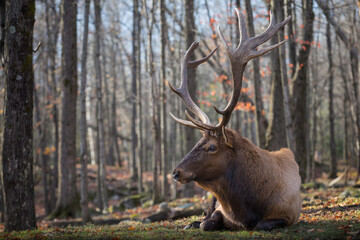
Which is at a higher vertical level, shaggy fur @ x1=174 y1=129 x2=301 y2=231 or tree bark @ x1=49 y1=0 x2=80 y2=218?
tree bark @ x1=49 y1=0 x2=80 y2=218

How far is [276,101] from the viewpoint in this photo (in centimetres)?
1219

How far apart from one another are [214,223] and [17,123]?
13.0 feet

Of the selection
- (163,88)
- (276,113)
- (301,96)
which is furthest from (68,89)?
(301,96)

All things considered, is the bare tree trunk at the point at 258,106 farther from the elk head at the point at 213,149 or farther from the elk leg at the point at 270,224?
the elk leg at the point at 270,224

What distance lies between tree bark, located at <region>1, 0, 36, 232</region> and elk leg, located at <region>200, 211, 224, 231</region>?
3.28 metres

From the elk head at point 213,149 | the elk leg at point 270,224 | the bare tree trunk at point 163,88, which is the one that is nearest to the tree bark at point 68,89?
the bare tree trunk at point 163,88

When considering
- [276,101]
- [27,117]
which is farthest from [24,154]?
[276,101]

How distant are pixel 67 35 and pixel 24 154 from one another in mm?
8242

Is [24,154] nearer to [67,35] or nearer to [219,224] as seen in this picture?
[219,224]

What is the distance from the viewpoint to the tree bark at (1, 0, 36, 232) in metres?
6.91

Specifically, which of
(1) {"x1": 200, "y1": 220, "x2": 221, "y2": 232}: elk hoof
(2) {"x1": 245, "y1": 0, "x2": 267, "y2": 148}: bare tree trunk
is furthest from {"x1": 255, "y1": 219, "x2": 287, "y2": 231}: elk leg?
(2) {"x1": 245, "y1": 0, "x2": 267, "y2": 148}: bare tree trunk

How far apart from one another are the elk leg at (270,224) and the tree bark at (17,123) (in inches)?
164

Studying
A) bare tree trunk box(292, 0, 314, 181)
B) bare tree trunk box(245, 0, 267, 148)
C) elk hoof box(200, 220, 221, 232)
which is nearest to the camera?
elk hoof box(200, 220, 221, 232)

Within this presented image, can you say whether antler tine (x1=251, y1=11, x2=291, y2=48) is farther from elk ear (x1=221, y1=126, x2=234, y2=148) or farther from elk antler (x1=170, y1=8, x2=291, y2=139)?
elk ear (x1=221, y1=126, x2=234, y2=148)
